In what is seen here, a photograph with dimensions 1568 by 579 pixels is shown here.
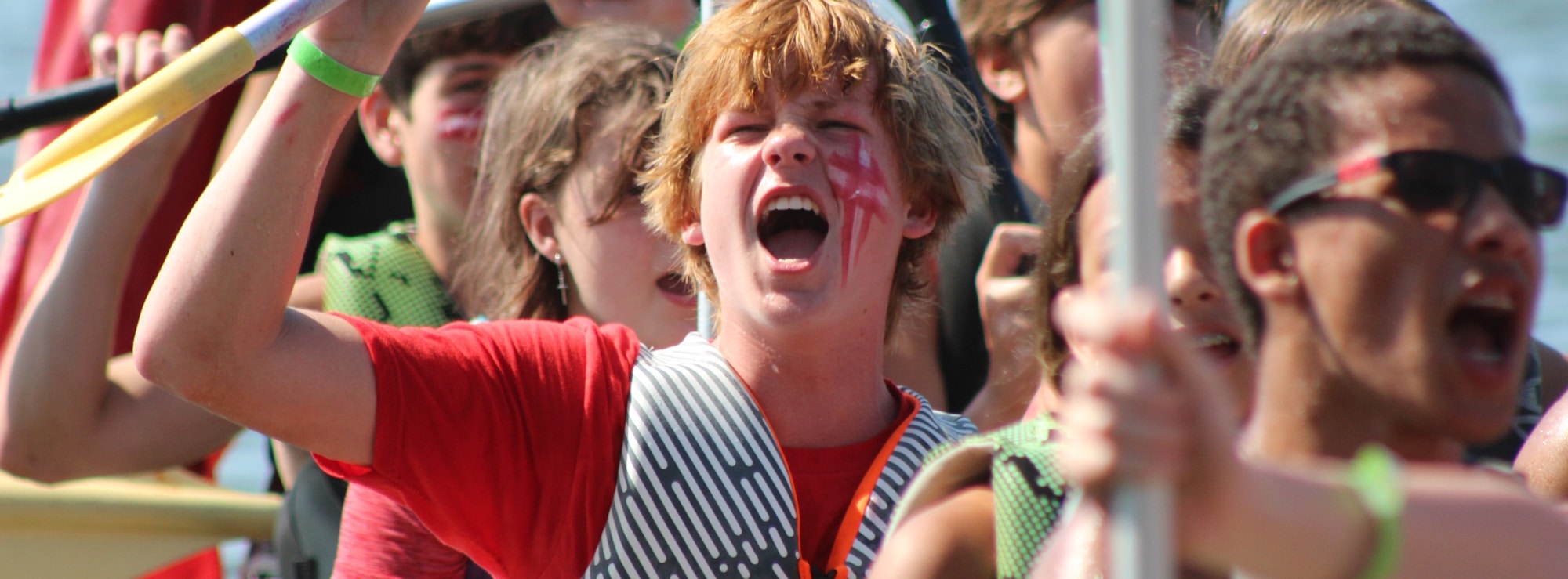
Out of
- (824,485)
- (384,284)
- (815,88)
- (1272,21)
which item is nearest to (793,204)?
(815,88)

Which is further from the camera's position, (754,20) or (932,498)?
(754,20)

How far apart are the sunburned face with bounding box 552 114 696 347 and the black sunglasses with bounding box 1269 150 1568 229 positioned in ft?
4.23

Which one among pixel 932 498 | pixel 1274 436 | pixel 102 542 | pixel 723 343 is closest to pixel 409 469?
pixel 723 343

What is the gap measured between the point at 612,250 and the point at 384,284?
50 cm

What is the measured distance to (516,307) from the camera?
2.46 m

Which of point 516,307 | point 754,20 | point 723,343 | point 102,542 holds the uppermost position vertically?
point 754,20

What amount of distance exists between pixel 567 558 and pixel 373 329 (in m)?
0.33

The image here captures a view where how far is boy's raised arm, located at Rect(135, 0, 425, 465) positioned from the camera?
5.18 ft

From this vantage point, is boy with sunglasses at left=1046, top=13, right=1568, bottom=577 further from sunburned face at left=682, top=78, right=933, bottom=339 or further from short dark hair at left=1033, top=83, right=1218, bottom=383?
sunburned face at left=682, top=78, right=933, bottom=339

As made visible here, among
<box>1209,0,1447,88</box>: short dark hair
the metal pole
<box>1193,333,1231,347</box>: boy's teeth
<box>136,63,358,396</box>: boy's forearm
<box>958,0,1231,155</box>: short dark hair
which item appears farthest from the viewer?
<box>958,0,1231,155</box>: short dark hair

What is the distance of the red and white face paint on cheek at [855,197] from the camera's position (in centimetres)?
193

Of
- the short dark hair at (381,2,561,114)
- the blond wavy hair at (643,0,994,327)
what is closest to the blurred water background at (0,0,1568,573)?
the short dark hair at (381,2,561,114)

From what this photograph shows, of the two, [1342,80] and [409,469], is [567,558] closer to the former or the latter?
[409,469]

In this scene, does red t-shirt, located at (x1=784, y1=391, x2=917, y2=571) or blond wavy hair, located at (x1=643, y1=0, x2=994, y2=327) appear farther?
blond wavy hair, located at (x1=643, y1=0, x2=994, y2=327)
